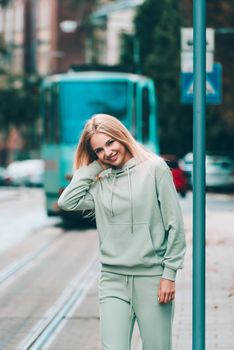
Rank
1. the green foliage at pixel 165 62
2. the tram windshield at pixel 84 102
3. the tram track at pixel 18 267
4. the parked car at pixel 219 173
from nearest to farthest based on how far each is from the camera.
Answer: the tram track at pixel 18 267 → the tram windshield at pixel 84 102 → the parked car at pixel 219 173 → the green foliage at pixel 165 62

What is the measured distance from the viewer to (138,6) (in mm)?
59094

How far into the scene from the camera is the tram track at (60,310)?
347 inches

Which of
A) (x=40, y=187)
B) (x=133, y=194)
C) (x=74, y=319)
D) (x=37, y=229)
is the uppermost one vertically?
(x=133, y=194)

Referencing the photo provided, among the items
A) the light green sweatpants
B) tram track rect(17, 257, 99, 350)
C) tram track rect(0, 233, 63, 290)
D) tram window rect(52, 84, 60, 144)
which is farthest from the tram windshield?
the light green sweatpants

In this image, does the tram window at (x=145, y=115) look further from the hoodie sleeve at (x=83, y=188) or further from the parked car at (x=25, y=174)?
the parked car at (x=25, y=174)

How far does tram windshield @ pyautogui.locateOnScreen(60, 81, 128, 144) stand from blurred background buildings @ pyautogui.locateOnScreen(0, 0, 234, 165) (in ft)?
20.3

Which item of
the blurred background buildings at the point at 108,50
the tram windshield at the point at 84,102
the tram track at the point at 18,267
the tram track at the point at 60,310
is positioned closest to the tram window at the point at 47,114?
the tram windshield at the point at 84,102

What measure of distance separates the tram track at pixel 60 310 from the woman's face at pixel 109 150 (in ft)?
12.7

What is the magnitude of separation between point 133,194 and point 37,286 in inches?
307

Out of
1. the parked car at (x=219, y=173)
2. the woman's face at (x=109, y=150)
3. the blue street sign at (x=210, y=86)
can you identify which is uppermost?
the woman's face at (x=109, y=150)

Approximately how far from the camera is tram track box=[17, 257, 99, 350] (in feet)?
28.9

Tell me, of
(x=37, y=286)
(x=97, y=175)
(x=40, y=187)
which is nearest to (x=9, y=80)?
(x=40, y=187)

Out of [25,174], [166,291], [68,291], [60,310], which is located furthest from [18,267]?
[25,174]

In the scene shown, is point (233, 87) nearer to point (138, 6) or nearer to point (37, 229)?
point (37, 229)
